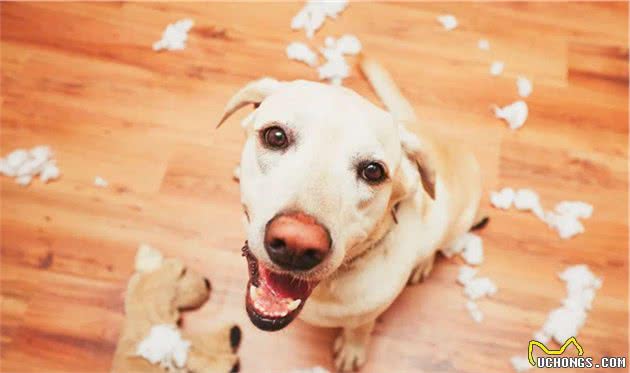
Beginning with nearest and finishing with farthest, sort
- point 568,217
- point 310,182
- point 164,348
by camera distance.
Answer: point 310,182, point 164,348, point 568,217

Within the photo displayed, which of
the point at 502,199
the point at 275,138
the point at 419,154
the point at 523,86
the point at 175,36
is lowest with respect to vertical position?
the point at 502,199

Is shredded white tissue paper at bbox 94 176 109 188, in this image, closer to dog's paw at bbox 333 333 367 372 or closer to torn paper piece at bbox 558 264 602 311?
dog's paw at bbox 333 333 367 372

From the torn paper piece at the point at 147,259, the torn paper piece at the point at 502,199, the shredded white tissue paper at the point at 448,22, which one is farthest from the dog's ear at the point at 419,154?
the shredded white tissue paper at the point at 448,22

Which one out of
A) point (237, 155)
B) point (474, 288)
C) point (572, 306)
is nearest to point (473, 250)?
point (474, 288)

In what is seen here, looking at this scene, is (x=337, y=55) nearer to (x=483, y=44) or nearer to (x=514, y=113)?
(x=483, y=44)

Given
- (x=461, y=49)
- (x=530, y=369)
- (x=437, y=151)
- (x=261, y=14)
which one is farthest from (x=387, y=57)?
(x=530, y=369)

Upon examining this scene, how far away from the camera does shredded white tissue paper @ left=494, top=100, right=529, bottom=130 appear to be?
283 cm

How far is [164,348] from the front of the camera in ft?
7.41

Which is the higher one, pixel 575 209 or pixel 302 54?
pixel 302 54

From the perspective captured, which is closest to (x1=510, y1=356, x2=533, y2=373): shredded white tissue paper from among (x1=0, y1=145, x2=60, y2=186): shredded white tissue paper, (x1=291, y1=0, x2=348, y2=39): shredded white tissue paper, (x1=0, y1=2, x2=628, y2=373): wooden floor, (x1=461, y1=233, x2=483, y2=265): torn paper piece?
(x1=0, y1=2, x2=628, y2=373): wooden floor

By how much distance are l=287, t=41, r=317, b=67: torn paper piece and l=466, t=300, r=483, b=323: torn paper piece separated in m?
1.39

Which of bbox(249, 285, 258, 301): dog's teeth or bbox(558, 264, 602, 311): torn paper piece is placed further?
bbox(558, 264, 602, 311): torn paper piece

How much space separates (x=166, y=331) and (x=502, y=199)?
1569mm

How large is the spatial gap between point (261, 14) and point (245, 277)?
1456 millimetres
